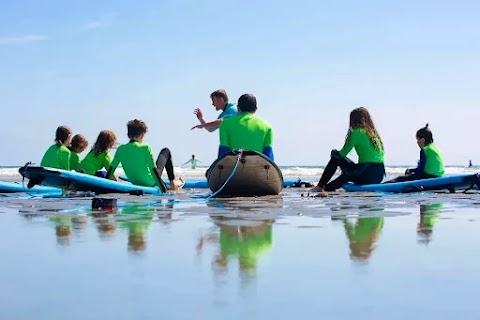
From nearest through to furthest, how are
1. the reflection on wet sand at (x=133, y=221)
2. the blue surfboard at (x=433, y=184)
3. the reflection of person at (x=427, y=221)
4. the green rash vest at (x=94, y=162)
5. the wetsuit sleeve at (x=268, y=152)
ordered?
1. the reflection on wet sand at (x=133, y=221)
2. the reflection of person at (x=427, y=221)
3. the wetsuit sleeve at (x=268, y=152)
4. the blue surfboard at (x=433, y=184)
5. the green rash vest at (x=94, y=162)

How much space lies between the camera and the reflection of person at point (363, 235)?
4488 millimetres

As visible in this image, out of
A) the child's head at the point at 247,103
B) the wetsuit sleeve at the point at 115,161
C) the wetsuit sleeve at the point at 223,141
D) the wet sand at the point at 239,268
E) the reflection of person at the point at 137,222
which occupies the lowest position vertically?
the wet sand at the point at 239,268

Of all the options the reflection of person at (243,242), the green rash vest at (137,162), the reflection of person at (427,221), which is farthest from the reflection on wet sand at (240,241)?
the green rash vest at (137,162)

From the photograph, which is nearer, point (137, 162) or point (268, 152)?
point (268, 152)

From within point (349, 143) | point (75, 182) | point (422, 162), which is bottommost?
point (75, 182)

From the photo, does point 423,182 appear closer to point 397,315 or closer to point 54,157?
point 54,157

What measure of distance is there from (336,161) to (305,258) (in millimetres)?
9182

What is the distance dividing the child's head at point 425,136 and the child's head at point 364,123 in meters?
1.22

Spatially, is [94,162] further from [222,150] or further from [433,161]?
[433,161]

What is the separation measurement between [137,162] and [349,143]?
3786 mm

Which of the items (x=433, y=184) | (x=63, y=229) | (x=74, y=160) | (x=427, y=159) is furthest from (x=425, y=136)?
(x=63, y=229)

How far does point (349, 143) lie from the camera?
13273 millimetres

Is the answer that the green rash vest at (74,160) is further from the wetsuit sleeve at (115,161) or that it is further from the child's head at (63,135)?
the wetsuit sleeve at (115,161)

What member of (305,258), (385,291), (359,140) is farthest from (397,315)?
(359,140)
